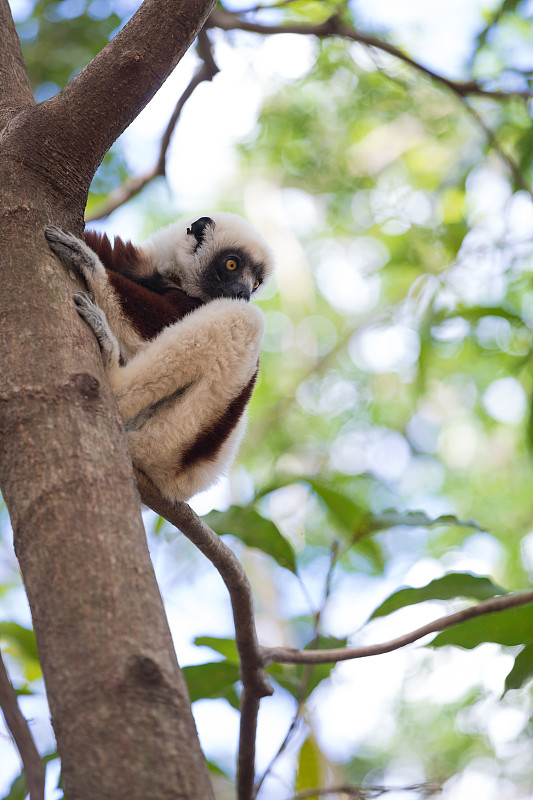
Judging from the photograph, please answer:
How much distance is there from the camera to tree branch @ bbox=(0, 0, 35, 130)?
2.07 m

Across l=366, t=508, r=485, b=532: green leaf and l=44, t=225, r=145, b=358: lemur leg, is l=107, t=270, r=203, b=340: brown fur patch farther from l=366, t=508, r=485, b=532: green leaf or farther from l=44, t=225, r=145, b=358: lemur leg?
l=366, t=508, r=485, b=532: green leaf

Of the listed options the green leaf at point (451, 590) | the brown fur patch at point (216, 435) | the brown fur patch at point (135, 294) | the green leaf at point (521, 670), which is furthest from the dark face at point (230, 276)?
the green leaf at point (521, 670)

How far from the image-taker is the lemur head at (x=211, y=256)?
133 inches

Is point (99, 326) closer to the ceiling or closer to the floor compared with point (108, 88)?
closer to the floor

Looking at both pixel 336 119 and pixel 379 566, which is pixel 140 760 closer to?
pixel 379 566

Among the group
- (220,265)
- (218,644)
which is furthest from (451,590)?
(220,265)

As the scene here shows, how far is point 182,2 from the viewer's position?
1909 millimetres

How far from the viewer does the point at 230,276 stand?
11.6 ft

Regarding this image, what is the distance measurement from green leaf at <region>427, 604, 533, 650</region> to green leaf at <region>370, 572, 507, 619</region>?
94 mm

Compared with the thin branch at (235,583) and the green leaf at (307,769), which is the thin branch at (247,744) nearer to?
the thin branch at (235,583)

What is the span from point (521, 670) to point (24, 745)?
148 centimetres

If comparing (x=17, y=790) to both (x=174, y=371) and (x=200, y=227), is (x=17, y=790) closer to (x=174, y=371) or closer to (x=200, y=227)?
(x=174, y=371)

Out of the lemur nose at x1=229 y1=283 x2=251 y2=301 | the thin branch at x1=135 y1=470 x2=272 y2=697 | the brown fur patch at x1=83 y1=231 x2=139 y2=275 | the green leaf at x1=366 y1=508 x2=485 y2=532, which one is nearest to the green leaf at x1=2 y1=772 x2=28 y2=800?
the thin branch at x1=135 y1=470 x2=272 y2=697

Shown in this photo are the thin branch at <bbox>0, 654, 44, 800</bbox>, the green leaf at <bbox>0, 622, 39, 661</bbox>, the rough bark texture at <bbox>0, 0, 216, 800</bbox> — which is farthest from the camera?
the green leaf at <bbox>0, 622, 39, 661</bbox>
